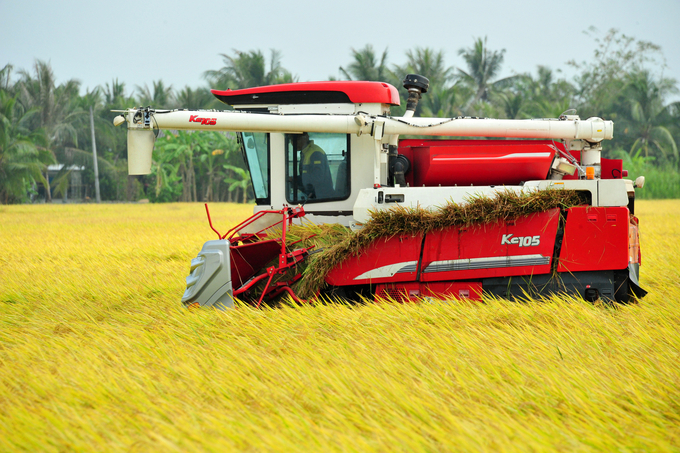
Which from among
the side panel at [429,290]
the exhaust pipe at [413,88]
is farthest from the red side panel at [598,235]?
the exhaust pipe at [413,88]

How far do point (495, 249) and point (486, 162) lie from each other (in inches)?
36.2

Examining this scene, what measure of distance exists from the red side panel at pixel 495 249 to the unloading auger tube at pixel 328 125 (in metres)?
0.97

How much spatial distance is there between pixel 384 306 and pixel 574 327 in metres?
1.53

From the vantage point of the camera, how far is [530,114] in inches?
1564

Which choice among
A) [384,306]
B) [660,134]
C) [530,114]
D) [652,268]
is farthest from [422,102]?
[384,306]

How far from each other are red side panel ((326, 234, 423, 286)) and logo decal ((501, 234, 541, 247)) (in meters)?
0.74

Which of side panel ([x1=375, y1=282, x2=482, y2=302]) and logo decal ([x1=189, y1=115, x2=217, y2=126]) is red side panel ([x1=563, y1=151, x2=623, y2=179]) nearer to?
side panel ([x1=375, y1=282, x2=482, y2=302])

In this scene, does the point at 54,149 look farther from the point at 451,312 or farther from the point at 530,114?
the point at 451,312

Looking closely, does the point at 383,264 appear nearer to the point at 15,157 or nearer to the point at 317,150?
the point at 317,150

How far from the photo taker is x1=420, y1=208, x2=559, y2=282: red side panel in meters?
5.04

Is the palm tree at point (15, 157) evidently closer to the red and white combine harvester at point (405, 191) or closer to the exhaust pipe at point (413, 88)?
the red and white combine harvester at point (405, 191)

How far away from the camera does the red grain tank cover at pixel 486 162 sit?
5461mm

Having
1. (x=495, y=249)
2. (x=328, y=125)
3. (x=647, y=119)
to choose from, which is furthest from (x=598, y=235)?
(x=647, y=119)

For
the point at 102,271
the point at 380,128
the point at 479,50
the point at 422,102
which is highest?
the point at 479,50
